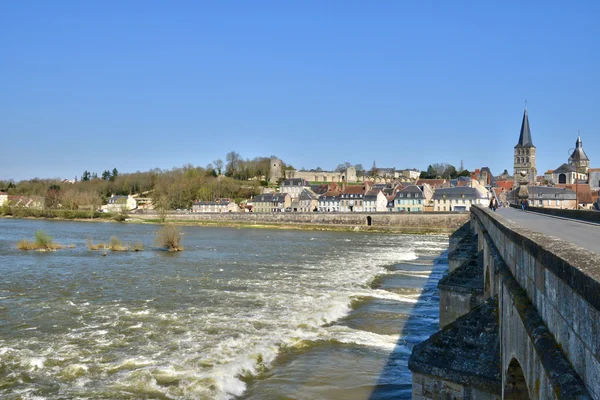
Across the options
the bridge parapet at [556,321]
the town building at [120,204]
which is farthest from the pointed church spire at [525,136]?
the bridge parapet at [556,321]

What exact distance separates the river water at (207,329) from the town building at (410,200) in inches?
1967

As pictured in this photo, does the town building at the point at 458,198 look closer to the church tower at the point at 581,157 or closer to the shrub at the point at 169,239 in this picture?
the church tower at the point at 581,157

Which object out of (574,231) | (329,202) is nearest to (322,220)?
(329,202)

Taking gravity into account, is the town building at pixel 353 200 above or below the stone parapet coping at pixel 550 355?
above

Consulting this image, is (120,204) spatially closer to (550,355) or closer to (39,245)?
(39,245)

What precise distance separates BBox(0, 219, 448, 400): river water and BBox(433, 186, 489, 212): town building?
44939mm

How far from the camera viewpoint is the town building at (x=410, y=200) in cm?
7462

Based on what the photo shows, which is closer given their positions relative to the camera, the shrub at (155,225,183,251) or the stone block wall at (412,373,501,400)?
the stone block wall at (412,373,501,400)

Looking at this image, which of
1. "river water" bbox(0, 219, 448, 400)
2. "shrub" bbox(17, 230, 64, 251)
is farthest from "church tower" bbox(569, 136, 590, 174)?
"shrub" bbox(17, 230, 64, 251)

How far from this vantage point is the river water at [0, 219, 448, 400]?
393 inches

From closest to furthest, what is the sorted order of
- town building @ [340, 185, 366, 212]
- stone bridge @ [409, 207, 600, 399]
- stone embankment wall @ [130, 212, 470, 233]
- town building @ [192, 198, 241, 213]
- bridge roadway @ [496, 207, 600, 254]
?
stone bridge @ [409, 207, 600, 399]
bridge roadway @ [496, 207, 600, 254]
stone embankment wall @ [130, 212, 470, 233]
town building @ [340, 185, 366, 212]
town building @ [192, 198, 241, 213]

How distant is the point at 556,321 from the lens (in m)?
3.12

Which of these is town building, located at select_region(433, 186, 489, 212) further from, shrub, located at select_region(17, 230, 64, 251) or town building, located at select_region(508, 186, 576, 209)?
shrub, located at select_region(17, 230, 64, 251)

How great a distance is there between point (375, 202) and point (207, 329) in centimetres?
6546
